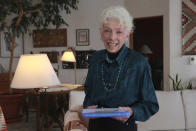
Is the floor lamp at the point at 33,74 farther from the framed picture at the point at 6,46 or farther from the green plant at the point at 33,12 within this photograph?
the framed picture at the point at 6,46

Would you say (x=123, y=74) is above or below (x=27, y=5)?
below

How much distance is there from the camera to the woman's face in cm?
118

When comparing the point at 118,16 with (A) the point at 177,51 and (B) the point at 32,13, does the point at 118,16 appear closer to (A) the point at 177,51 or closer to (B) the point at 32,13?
(A) the point at 177,51

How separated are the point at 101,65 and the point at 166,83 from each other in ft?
14.1

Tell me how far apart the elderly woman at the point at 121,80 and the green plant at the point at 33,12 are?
14.7 feet

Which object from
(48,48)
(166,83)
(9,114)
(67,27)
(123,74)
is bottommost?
(9,114)

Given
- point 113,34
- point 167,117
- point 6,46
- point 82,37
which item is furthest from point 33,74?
point 6,46

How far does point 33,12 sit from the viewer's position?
600cm

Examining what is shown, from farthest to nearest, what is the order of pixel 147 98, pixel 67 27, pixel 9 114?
1. pixel 67 27
2. pixel 9 114
3. pixel 147 98

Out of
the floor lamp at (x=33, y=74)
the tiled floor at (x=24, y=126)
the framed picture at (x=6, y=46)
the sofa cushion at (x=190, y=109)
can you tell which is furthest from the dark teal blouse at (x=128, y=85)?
the framed picture at (x=6, y=46)

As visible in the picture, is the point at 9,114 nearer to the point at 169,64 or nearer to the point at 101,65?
the point at 169,64

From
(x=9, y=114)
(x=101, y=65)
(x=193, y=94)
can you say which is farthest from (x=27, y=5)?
(x=101, y=65)

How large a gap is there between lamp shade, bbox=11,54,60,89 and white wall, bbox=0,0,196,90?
261cm

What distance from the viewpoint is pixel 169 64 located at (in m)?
5.21
